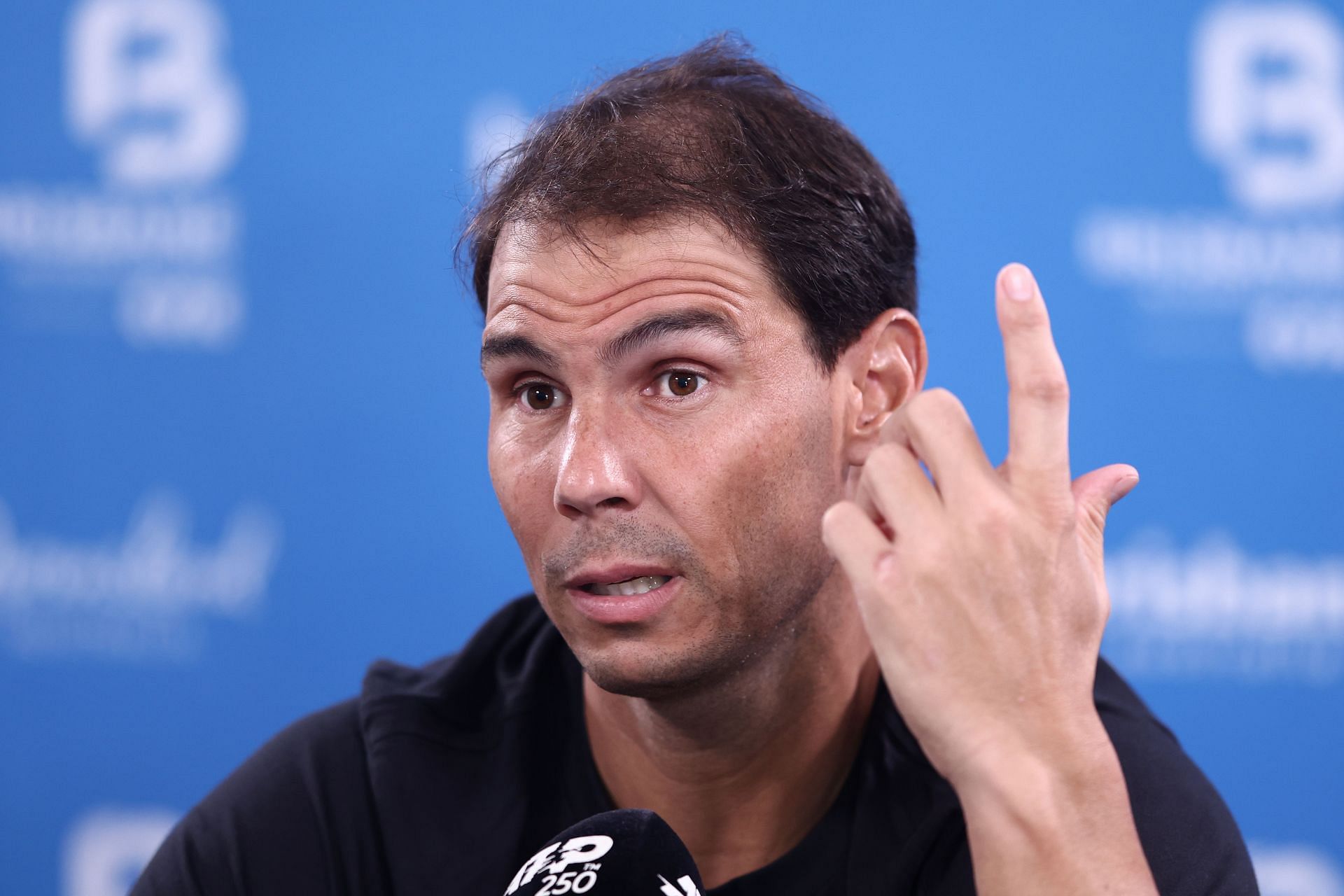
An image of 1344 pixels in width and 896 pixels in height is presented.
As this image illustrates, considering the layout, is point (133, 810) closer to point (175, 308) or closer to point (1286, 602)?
point (175, 308)

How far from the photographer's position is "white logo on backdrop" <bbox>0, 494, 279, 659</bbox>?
240 centimetres

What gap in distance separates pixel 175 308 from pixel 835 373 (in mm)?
1537

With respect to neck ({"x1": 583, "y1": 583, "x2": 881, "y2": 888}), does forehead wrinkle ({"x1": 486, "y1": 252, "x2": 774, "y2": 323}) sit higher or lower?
higher

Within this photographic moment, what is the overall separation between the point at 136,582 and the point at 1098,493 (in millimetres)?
1943

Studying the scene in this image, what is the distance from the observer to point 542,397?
136 cm

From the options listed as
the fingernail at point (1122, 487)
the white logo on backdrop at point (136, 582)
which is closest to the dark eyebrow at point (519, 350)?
the fingernail at point (1122, 487)

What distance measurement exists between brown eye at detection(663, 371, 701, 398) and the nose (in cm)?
8

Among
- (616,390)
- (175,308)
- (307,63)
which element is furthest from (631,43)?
(616,390)

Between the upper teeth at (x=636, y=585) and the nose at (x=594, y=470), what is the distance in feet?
0.27

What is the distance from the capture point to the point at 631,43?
91.4 inches

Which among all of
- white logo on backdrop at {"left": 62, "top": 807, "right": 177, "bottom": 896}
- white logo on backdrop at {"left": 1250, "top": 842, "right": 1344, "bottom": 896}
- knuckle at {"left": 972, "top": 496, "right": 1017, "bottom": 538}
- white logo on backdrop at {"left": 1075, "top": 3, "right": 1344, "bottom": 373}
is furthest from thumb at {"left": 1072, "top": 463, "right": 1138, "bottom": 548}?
white logo on backdrop at {"left": 62, "top": 807, "right": 177, "bottom": 896}

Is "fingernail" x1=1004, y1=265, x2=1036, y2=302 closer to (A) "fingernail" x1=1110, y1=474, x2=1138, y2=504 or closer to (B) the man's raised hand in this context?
(B) the man's raised hand

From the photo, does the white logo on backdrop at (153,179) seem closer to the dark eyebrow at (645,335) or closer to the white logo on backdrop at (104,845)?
the white logo on backdrop at (104,845)

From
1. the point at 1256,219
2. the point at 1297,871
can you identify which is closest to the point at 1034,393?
the point at 1256,219
